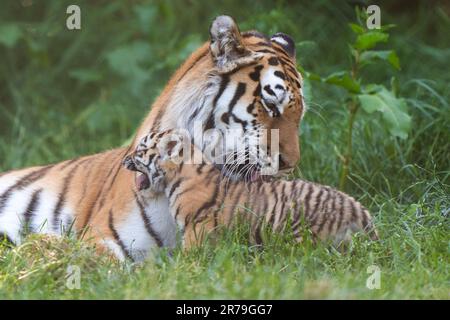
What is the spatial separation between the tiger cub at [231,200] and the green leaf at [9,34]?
416cm

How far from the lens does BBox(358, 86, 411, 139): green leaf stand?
534 cm

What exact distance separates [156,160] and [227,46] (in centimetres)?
67

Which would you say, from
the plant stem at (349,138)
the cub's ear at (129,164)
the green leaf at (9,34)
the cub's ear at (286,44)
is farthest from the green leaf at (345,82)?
the green leaf at (9,34)

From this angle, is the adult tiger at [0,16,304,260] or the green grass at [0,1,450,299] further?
the adult tiger at [0,16,304,260]

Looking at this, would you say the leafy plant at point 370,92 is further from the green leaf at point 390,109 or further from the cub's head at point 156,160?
the cub's head at point 156,160

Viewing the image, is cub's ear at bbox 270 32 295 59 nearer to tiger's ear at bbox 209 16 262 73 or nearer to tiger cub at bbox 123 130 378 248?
tiger's ear at bbox 209 16 262 73

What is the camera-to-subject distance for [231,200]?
4477 millimetres

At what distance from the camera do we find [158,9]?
8.91 m

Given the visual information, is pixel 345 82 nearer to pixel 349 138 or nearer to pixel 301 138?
pixel 349 138

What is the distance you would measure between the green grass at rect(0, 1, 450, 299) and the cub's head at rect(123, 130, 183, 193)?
50cm

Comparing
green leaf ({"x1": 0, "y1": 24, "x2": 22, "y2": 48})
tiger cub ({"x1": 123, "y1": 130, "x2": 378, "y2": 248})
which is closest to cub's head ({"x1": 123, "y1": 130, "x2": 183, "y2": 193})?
tiger cub ({"x1": 123, "y1": 130, "x2": 378, "y2": 248})

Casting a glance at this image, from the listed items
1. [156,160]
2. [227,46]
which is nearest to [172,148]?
[156,160]

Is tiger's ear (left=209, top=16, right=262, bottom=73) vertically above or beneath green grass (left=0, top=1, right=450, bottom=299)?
above
